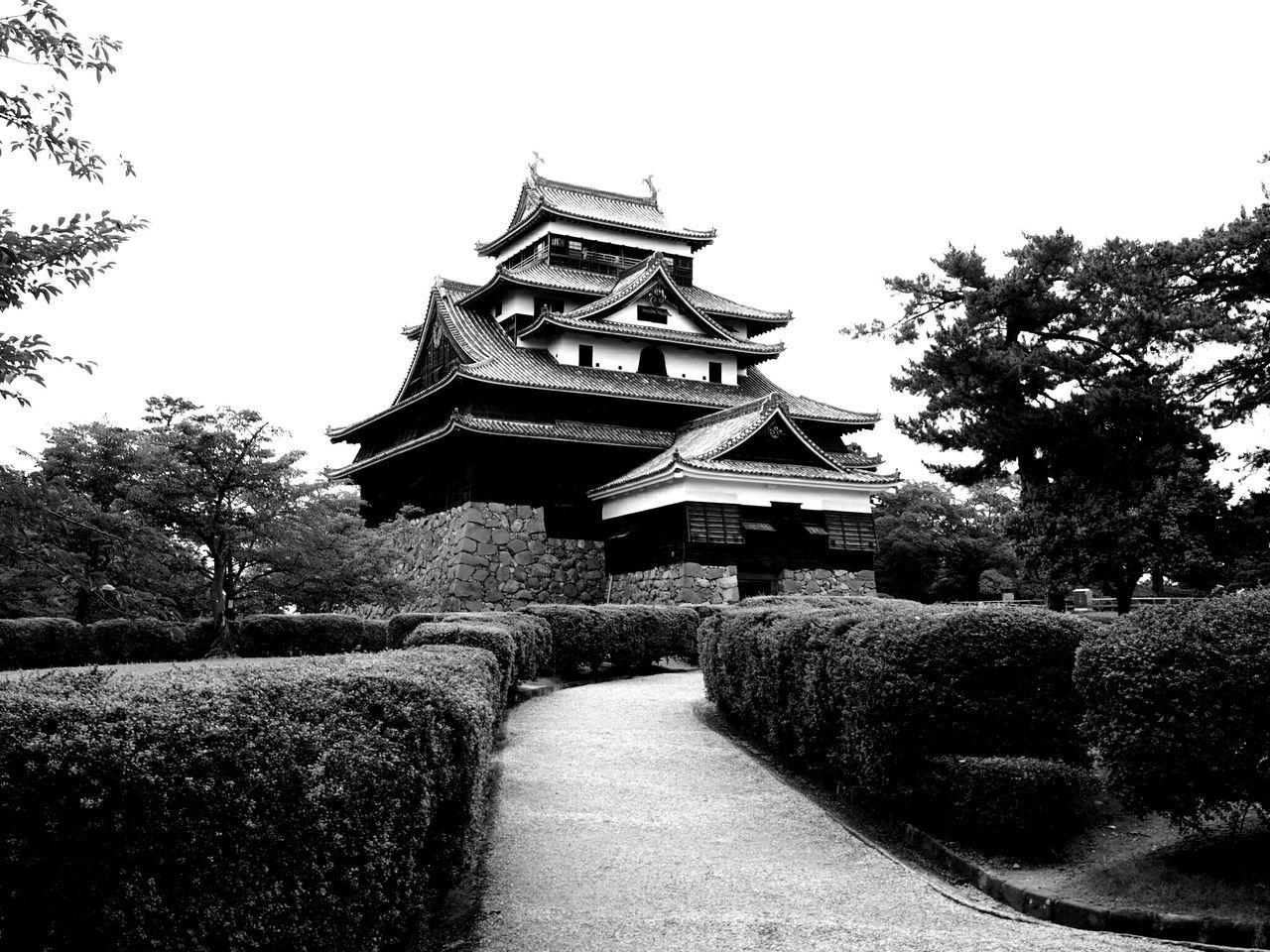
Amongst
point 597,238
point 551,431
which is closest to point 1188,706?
point 551,431

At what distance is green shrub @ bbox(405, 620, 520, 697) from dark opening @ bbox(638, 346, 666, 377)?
2322 cm

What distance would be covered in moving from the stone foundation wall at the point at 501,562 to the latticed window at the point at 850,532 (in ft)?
23.5

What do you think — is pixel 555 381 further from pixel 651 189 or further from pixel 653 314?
pixel 651 189

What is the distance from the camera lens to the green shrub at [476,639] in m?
12.9

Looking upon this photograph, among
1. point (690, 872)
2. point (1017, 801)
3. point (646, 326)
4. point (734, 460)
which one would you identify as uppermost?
point (646, 326)

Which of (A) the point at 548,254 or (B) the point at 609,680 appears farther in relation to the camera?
(A) the point at 548,254

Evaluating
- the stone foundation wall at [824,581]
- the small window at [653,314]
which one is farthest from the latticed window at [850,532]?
the small window at [653,314]

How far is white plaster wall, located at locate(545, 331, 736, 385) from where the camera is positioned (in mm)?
35122

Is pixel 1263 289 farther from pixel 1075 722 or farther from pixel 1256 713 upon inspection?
pixel 1256 713

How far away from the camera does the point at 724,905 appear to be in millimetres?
6727

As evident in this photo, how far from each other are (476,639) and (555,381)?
20228 millimetres

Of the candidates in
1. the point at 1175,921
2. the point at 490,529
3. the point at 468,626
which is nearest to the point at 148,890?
the point at 1175,921

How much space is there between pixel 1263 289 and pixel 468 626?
1809 cm

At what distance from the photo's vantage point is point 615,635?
67.2 feet
